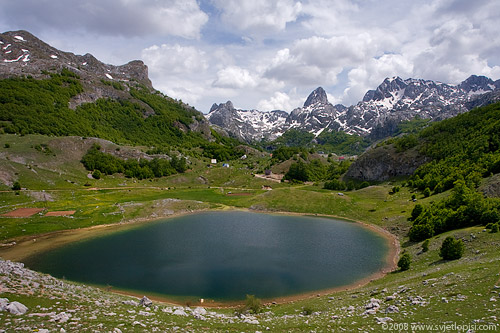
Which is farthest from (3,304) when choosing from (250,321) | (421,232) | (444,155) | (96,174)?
(444,155)

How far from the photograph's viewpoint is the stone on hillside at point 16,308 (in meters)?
18.6

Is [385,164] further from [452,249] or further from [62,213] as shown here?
[62,213]

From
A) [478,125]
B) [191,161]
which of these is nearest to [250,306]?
[478,125]

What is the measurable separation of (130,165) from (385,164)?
125379mm

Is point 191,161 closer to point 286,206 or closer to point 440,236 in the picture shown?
point 286,206

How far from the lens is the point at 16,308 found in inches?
744

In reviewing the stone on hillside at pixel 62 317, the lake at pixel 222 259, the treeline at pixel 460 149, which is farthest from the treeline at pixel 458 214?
the stone on hillside at pixel 62 317

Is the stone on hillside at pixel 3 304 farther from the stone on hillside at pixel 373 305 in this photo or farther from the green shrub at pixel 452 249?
the green shrub at pixel 452 249

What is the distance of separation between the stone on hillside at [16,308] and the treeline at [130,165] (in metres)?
119

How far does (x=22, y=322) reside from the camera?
17.3 metres

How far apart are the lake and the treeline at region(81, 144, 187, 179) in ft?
238

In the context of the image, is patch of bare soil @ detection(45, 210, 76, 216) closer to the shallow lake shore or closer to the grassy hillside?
the grassy hillside

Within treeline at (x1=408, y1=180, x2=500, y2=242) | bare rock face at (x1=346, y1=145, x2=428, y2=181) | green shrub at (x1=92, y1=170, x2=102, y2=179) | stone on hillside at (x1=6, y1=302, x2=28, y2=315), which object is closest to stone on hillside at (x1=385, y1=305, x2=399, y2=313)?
stone on hillside at (x1=6, y1=302, x2=28, y2=315)

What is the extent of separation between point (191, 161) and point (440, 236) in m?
148
